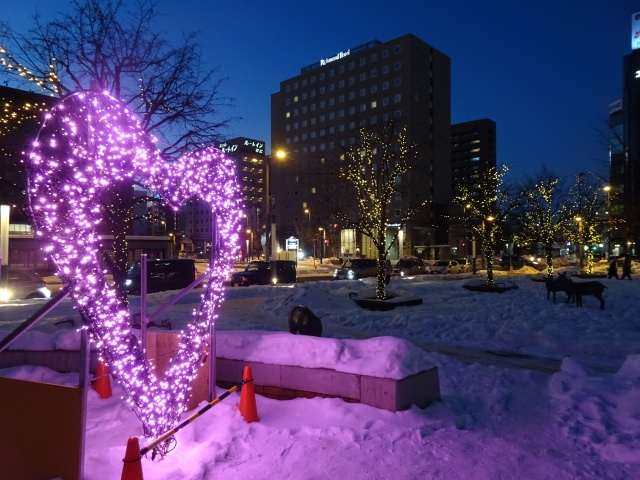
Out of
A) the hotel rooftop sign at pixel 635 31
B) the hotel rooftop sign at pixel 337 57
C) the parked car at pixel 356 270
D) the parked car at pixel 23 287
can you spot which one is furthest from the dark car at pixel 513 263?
the hotel rooftop sign at pixel 337 57

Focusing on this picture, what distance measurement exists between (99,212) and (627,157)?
1373 inches

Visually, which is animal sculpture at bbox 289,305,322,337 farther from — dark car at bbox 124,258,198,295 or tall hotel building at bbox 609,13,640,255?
tall hotel building at bbox 609,13,640,255

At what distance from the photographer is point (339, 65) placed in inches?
4021

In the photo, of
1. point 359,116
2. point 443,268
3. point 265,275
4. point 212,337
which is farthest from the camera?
A: point 359,116

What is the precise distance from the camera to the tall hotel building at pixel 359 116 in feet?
290

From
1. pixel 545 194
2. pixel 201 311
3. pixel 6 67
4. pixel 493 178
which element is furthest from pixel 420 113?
pixel 201 311

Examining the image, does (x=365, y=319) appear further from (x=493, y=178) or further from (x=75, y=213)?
(x=493, y=178)

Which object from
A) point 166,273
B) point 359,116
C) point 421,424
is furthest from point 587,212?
point 359,116

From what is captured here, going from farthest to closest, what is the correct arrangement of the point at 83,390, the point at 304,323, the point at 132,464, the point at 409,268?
1. the point at 409,268
2. the point at 304,323
3. the point at 132,464
4. the point at 83,390

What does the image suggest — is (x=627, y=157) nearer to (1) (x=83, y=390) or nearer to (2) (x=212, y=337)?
(2) (x=212, y=337)

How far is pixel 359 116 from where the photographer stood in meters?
90.6

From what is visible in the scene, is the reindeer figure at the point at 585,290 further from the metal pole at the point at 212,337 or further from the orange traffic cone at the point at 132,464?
the orange traffic cone at the point at 132,464

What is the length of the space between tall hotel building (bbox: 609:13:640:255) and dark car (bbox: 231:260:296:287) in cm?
1793

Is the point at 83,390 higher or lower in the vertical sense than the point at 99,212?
lower
